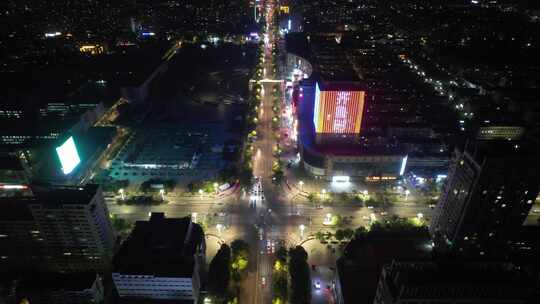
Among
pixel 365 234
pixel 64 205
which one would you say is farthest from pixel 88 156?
pixel 365 234

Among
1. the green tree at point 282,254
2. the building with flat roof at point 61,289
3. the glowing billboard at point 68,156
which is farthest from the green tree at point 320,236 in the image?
the glowing billboard at point 68,156

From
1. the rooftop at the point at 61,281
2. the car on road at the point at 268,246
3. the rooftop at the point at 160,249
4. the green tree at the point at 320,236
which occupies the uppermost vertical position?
the rooftop at the point at 160,249

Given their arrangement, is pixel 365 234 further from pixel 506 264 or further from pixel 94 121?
pixel 94 121

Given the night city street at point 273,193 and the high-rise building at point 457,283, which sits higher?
the high-rise building at point 457,283

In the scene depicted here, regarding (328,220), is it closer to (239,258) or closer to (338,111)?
(239,258)

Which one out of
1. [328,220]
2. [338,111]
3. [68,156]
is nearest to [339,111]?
[338,111]

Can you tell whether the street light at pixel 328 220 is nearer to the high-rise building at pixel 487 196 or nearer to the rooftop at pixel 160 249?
the high-rise building at pixel 487 196
